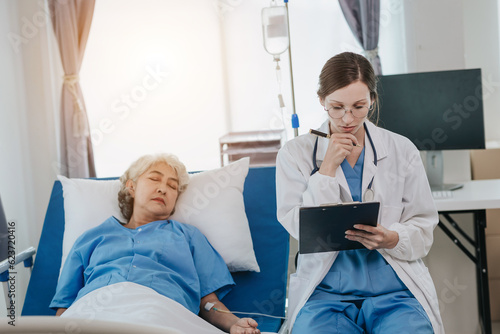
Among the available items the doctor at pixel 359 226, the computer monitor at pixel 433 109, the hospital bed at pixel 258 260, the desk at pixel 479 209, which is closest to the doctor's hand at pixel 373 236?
the doctor at pixel 359 226

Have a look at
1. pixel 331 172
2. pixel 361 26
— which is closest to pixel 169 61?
pixel 361 26

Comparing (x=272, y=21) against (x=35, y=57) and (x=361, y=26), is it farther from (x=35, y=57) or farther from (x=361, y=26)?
(x=35, y=57)

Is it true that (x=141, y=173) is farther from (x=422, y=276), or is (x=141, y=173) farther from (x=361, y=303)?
(x=422, y=276)

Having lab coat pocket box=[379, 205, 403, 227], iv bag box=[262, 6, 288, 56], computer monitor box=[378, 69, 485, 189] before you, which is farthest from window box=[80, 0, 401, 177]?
lab coat pocket box=[379, 205, 403, 227]

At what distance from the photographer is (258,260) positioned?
2.16 meters

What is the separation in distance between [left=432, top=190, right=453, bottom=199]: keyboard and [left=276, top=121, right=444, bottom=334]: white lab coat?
64cm

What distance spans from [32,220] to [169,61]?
4.35 feet

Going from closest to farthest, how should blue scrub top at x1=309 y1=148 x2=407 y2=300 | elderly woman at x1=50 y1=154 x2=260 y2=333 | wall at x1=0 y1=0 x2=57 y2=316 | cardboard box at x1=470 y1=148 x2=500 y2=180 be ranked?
blue scrub top at x1=309 y1=148 x2=407 y2=300 < elderly woman at x1=50 y1=154 x2=260 y2=333 < cardboard box at x1=470 y1=148 x2=500 y2=180 < wall at x1=0 y1=0 x2=57 y2=316

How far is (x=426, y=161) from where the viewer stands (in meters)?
2.58

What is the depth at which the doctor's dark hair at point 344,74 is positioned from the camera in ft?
5.49

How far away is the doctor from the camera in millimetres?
1548

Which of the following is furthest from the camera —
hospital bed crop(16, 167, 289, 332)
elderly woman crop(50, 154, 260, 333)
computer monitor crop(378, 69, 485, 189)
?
computer monitor crop(378, 69, 485, 189)

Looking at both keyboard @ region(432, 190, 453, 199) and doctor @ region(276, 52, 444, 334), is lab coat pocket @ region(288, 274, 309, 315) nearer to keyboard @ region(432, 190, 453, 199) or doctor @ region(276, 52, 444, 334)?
doctor @ region(276, 52, 444, 334)

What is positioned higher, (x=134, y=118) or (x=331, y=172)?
(x=134, y=118)
